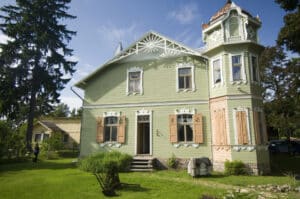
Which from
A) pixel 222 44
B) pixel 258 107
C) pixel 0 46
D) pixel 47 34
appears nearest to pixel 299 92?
pixel 258 107

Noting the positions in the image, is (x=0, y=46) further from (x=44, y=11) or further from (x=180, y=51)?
(x=180, y=51)

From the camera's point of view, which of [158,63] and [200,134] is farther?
[158,63]

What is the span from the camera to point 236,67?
1255cm

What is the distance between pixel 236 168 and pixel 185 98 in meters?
5.01

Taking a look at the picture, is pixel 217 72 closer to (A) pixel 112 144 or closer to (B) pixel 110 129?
(B) pixel 110 129

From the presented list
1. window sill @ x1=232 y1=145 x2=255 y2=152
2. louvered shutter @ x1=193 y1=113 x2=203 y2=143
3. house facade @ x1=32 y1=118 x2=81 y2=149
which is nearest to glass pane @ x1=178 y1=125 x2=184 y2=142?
louvered shutter @ x1=193 y1=113 x2=203 y2=143

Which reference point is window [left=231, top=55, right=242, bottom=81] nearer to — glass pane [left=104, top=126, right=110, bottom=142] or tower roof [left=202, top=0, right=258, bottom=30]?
tower roof [left=202, top=0, right=258, bottom=30]

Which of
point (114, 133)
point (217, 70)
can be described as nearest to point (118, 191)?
point (114, 133)

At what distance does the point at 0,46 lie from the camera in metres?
21.0

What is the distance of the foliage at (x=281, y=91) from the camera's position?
19.1 metres

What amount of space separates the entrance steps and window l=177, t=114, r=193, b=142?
88.6 inches

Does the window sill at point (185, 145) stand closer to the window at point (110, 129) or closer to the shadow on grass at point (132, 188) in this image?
the window at point (110, 129)

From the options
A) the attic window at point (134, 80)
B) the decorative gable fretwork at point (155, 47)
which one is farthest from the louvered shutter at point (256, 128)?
the attic window at point (134, 80)

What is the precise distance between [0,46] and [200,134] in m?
20.6
